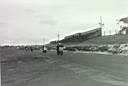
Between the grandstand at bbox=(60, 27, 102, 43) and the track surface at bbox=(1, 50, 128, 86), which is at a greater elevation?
the grandstand at bbox=(60, 27, 102, 43)

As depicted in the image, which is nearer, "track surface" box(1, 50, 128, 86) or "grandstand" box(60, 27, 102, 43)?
"track surface" box(1, 50, 128, 86)

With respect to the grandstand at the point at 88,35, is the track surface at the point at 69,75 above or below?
below

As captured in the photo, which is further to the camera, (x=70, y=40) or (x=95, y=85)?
(x=70, y=40)

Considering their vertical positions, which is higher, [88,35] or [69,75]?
[88,35]

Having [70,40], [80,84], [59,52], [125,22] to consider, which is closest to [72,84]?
[80,84]

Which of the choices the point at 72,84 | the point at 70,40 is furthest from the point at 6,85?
the point at 70,40

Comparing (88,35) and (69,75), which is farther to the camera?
(88,35)

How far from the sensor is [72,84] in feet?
34.1

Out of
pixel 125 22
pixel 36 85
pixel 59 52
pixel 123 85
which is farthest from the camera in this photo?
pixel 125 22

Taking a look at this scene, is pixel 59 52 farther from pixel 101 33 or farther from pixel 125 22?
pixel 101 33

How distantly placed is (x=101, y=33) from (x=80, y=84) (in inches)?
4424

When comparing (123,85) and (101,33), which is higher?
(101,33)

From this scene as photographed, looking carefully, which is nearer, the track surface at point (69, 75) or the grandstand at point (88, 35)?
the track surface at point (69, 75)

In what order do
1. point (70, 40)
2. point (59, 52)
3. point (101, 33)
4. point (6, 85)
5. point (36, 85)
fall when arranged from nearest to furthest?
point (36, 85)
point (6, 85)
point (59, 52)
point (101, 33)
point (70, 40)
